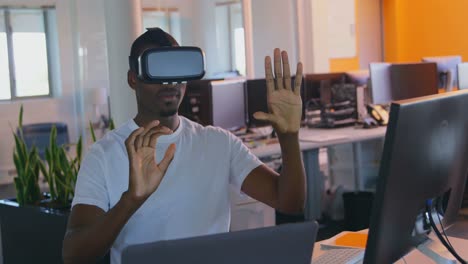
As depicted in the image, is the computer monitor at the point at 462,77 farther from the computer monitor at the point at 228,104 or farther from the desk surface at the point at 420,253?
the computer monitor at the point at 228,104

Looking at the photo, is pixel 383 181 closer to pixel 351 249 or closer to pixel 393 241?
pixel 393 241

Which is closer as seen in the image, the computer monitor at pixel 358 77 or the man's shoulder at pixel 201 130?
the man's shoulder at pixel 201 130

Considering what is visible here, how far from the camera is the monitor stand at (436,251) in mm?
1729

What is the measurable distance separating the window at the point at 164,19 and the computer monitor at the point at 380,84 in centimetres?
209

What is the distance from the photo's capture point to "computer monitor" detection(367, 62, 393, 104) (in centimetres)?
619

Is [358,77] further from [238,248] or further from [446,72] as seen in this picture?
[238,248]

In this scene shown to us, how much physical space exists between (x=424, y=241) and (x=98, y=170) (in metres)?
0.91

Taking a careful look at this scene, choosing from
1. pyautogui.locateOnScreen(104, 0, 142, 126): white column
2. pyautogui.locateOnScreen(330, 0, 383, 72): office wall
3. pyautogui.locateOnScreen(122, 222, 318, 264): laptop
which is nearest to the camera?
pyautogui.locateOnScreen(122, 222, 318, 264): laptop

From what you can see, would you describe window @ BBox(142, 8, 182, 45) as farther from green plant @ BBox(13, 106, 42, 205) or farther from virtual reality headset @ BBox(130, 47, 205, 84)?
virtual reality headset @ BBox(130, 47, 205, 84)

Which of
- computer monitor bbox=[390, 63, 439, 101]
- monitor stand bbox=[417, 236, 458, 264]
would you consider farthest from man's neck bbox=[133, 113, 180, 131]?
computer monitor bbox=[390, 63, 439, 101]

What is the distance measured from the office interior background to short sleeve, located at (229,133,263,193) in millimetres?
2601

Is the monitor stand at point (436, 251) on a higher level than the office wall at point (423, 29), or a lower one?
lower

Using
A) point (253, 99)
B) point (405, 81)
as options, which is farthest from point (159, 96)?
point (405, 81)

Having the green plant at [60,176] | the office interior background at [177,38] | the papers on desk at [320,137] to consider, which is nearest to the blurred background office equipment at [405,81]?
the papers on desk at [320,137]
